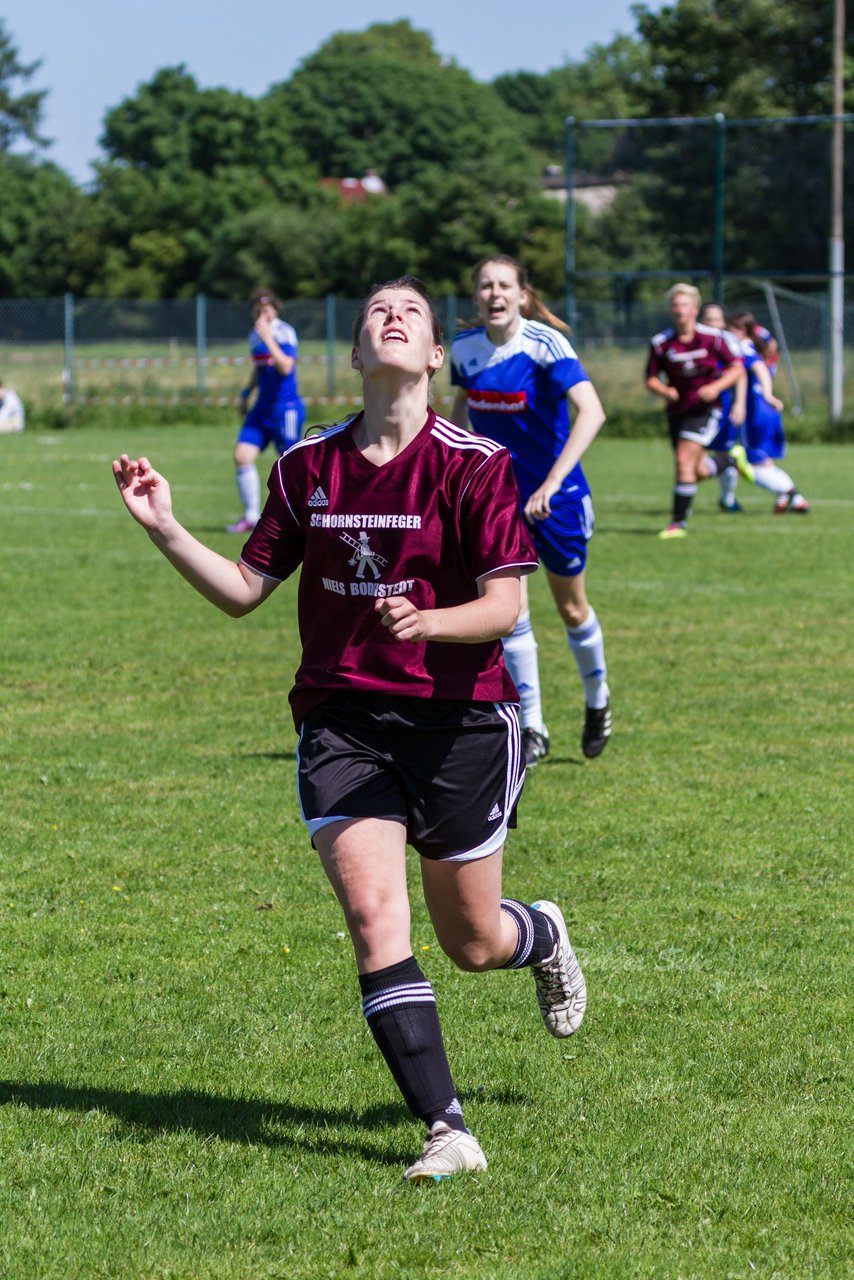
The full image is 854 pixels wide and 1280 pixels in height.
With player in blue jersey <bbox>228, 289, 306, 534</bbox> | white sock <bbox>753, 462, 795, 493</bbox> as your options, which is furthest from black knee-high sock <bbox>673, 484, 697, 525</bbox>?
player in blue jersey <bbox>228, 289, 306, 534</bbox>

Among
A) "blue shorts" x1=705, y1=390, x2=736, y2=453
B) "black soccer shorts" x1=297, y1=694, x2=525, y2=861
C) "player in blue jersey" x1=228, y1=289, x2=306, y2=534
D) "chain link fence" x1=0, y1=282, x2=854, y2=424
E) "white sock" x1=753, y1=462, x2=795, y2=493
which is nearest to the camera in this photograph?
"black soccer shorts" x1=297, y1=694, x2=525, y2=861

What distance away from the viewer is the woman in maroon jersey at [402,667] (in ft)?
12.2

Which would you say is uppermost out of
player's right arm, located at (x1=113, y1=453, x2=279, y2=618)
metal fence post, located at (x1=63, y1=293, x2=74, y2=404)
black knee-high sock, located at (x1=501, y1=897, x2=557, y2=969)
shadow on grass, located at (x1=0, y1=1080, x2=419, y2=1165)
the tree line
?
the tree line

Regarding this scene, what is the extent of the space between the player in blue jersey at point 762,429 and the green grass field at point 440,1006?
9070mm

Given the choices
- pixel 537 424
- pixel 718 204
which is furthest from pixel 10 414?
pixel 537 424

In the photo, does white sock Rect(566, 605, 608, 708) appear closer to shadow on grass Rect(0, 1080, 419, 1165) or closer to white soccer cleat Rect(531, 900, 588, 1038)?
white soccer cleat Rect(531, 900, 588, 1038)

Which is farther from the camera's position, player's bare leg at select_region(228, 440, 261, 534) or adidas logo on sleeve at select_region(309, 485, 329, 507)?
player's bare leg at select_region(228, 440, 261, 534)

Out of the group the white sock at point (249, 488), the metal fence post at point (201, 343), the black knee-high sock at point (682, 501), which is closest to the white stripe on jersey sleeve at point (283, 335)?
the white sock at point (249, 488)

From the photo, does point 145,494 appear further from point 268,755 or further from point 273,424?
point 273,424

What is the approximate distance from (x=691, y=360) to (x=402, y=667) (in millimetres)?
13982

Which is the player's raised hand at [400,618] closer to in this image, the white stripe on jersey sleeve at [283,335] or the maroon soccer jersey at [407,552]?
the maroon soccer jersey at [407,552]

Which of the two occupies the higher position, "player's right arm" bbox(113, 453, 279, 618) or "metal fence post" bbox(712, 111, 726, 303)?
"metal fence post" bbox(712, 111, 726, 303)

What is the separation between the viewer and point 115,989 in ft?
16.3

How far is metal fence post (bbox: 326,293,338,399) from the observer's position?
3984 centimetres
